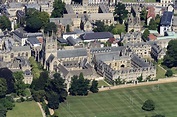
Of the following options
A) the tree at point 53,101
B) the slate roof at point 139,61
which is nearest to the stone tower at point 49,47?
the slate roof at point 139,61

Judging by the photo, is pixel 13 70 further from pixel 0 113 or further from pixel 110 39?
pixel 110 39

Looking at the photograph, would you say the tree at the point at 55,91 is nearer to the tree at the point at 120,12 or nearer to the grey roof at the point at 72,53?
the grey roof at the point at 72,53

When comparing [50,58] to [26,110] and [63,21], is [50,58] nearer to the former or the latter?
[26,110]

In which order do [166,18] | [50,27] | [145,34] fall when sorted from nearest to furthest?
[145,34] → [50,27] → [166,18]

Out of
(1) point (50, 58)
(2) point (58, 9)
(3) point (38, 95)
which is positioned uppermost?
(2) point (58, 9)

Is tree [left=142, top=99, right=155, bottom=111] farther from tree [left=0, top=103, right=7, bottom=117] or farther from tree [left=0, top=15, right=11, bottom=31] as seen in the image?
tree [left=0, top=15, right=11, bottom=31]

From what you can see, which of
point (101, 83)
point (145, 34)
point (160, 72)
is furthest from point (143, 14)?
point (101, 83)
